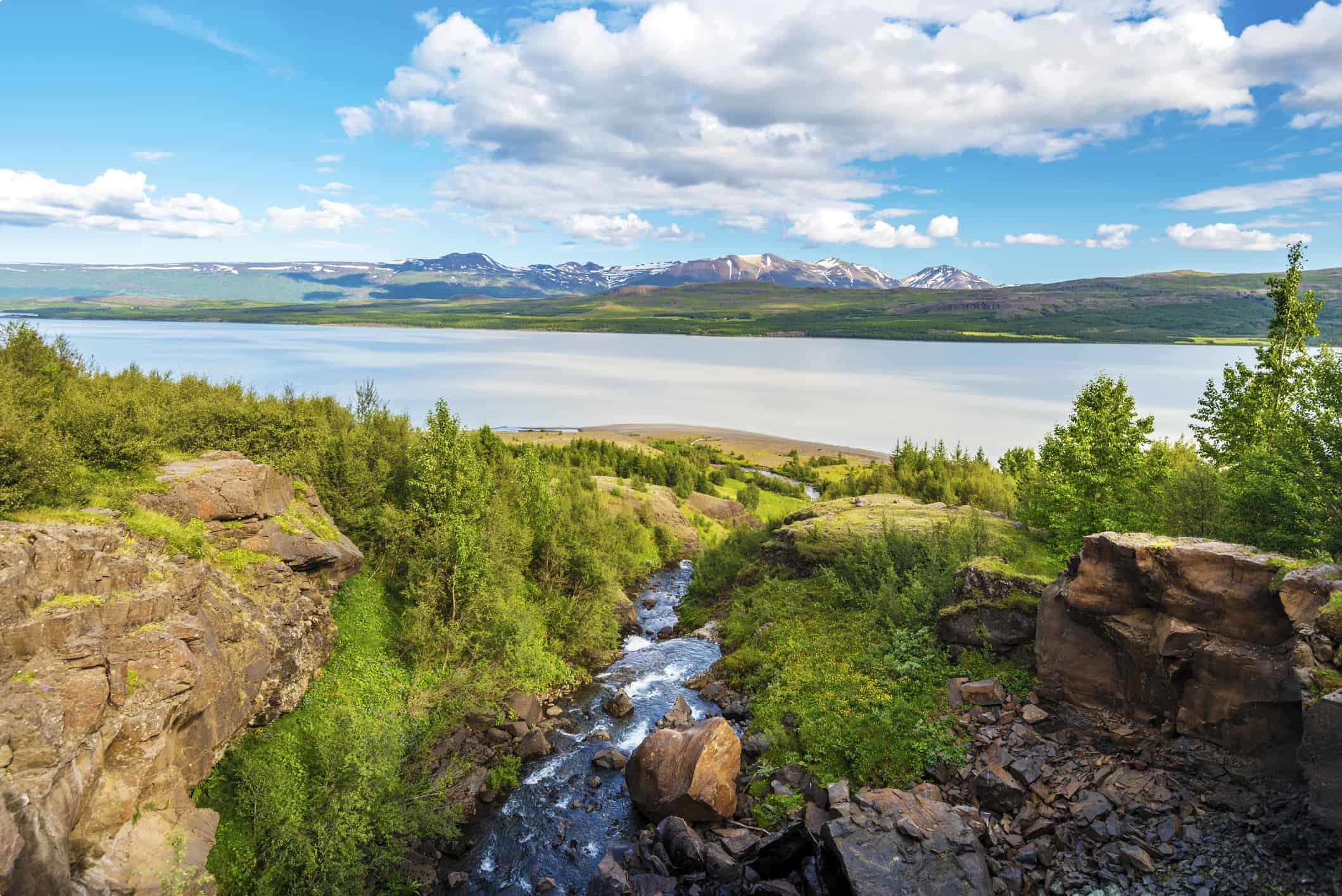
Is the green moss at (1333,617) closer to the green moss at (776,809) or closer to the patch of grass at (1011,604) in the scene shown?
the patch of grass at (1011,604)

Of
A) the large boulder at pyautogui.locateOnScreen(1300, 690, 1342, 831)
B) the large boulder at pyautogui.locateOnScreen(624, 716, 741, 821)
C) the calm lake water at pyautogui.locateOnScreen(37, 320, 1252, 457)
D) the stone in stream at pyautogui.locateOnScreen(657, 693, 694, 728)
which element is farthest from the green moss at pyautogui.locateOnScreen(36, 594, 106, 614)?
the calm lake water at pyautogui.locateOnScreen(37, 320, 1252, 457)

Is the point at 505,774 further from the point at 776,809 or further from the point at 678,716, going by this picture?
the point at 776,809

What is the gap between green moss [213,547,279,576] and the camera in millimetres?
23438

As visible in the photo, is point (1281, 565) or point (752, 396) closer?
point (1281, 565)

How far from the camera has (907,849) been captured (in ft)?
59.1

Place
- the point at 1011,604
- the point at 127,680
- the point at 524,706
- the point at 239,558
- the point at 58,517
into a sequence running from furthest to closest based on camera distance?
the point at 524,706, the point at 1011,604, the point at 239,558, the point at 58,517, the point at 127,680

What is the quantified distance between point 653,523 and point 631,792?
1612 inches

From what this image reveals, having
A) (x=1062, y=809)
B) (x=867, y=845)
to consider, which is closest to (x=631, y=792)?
(x=867, y=845)

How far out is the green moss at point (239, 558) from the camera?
23.4 metres

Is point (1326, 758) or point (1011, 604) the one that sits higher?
point (1326, 758)

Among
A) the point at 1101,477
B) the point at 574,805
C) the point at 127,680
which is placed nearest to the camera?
the point at 127,680

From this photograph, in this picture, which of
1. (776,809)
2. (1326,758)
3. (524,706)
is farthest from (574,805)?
(1326,758)

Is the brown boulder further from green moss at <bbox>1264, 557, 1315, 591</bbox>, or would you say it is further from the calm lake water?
the calm lake water

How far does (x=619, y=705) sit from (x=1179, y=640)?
23026mm
